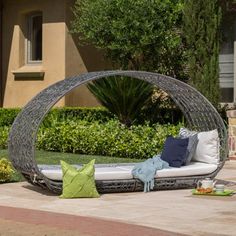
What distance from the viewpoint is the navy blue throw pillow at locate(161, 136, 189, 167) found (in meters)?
12.6

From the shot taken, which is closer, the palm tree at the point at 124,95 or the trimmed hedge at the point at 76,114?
the palm tree at the point at 124,95

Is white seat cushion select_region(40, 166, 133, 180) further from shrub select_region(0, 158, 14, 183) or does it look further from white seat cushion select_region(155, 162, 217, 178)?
shrub select_region(0, 158, 14, 183)

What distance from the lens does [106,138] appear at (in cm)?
1831

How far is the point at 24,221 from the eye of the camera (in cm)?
950

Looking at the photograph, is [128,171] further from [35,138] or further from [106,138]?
[106,138]

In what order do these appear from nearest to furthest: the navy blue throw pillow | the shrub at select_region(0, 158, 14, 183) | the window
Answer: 1. the navy blue throw pillow
2. the shrub at select_region(0, 158, 14, 183)
3. the window

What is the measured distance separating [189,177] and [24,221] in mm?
4010

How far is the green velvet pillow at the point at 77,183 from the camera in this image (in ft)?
37.7

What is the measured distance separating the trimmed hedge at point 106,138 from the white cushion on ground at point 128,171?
456 centimetres

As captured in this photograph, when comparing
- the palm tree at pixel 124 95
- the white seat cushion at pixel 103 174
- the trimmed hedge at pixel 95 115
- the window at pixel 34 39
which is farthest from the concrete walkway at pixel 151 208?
the window at pixel 34 39

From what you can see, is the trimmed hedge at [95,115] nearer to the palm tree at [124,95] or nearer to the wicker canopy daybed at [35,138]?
the palm tree at [124,95]

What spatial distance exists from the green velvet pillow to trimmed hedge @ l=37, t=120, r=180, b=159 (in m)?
6.03

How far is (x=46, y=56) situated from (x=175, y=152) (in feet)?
35.1

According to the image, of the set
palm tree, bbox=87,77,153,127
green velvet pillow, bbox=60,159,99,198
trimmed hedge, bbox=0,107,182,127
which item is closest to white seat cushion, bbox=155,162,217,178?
green velvet pillow, bbox=60,159,99,198
